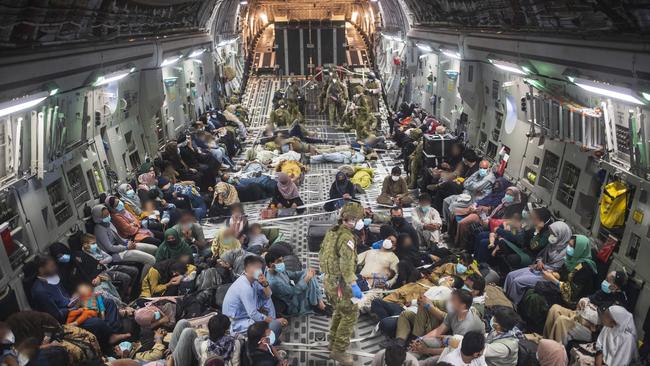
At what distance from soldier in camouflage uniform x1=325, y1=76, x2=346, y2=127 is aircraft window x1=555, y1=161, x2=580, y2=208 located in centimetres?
1096

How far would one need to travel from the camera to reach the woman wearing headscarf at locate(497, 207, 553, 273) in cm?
698

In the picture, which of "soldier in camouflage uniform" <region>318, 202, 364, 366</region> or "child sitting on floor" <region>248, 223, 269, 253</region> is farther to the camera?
"child sitting on floor" <region>248, 223, 269, 253</region>

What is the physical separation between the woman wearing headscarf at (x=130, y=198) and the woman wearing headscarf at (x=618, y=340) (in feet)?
23.1

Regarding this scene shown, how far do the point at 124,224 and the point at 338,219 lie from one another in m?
3.53

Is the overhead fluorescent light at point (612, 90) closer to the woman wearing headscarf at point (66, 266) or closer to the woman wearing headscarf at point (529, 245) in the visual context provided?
the woman wearing headscarf at point (529, 245)

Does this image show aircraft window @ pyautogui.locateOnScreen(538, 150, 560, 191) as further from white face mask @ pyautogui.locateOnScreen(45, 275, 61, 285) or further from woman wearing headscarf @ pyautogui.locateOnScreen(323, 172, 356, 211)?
white face mask @ pyautogui.locateOnScreen(45, 275, 61, 285)

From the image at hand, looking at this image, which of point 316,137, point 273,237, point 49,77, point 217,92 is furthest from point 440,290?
point 217,92

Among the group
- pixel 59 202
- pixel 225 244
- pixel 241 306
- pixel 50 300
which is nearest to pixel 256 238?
pixel 225 244

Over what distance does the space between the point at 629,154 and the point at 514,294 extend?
7.07ft

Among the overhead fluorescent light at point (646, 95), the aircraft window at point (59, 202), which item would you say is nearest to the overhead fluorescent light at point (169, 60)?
the aircraft window at point (59, 202)

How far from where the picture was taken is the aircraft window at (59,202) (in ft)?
23.4

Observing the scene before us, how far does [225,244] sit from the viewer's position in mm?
7355

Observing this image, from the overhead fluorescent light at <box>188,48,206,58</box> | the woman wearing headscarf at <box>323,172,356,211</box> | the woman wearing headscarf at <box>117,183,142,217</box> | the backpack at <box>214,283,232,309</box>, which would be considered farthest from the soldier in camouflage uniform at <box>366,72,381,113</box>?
the backpack at <box>214,283,232,309</box>

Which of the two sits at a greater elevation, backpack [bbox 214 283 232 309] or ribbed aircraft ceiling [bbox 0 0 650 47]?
ribbed aircraft ceiling [bbox 0 0 650 47]
